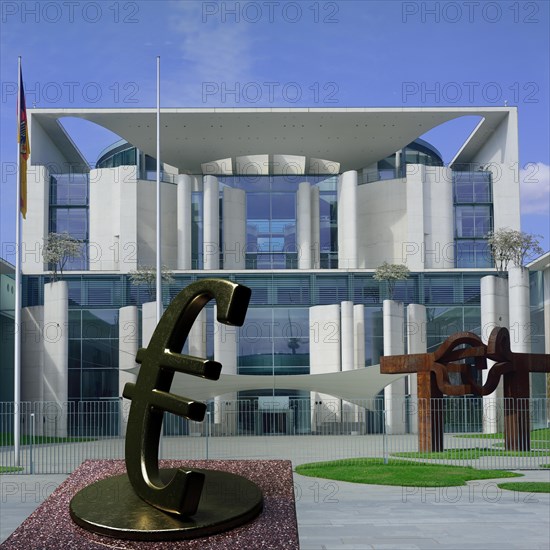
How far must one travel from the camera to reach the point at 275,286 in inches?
1665

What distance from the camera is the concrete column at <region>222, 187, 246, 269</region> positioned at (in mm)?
44875

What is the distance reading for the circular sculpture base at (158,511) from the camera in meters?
5.38

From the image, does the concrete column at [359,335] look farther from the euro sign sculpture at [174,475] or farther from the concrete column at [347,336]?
the euro sign sculpture at [174,475]

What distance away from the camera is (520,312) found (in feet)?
127

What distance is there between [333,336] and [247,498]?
3419 centimetres

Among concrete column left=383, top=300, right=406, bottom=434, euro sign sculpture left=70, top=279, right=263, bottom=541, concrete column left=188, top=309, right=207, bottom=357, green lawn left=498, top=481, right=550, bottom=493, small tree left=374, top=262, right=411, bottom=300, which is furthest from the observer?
small tree left=374, top=262, right=411, bottom=300

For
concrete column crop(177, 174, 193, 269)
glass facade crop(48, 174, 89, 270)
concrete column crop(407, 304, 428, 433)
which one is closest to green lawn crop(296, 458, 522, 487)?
concrete column crop(407, 304, 428, 433)

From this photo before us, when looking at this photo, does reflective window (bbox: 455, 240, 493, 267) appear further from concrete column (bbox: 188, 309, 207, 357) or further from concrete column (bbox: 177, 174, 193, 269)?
concrete column (bbox: 188, 309, 207, 357)

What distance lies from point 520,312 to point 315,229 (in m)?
12.3

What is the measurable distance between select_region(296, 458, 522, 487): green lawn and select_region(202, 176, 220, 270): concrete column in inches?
859

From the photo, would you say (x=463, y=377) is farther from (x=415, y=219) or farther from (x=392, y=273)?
(x=415, y=219)

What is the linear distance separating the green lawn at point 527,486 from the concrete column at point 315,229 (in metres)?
27.1

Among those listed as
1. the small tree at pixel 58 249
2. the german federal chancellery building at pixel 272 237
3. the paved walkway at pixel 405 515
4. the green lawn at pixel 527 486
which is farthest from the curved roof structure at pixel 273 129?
the green lawn at pixel 527 486

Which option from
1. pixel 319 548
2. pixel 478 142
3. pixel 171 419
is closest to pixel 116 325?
pixel 171 419
